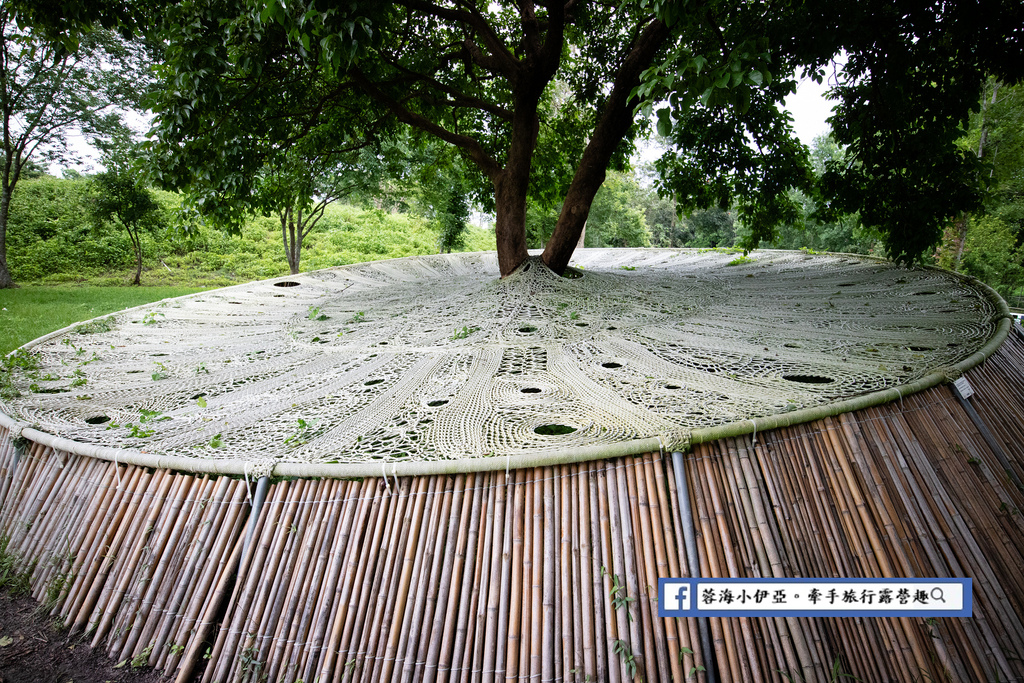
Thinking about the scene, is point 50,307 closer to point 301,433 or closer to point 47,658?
point 47,658

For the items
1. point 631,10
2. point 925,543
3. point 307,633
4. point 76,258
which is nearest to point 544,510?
point 307,633

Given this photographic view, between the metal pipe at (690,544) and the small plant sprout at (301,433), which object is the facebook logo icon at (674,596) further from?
the small plant sprout at (301,433)

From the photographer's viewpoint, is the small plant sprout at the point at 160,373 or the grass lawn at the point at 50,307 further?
the grass lawn at the point at 50,307

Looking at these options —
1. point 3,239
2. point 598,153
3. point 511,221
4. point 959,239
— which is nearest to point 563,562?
point 511,221

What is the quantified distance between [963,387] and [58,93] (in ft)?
34.4

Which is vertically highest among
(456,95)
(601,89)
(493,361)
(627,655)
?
(601,89)

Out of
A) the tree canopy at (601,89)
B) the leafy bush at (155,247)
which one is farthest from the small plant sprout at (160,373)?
the leafy bush at (155,247)

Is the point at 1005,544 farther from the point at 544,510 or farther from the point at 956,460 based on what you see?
the point at 544,510

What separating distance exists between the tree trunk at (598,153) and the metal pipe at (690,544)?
251 centimetres

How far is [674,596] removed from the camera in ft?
4.18

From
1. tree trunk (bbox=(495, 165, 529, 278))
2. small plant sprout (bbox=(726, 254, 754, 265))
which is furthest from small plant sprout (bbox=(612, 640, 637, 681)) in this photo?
small plant sprout (bbox=(726, 254, 754, 265))

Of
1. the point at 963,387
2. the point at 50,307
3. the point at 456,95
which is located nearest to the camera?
the point at 963,387

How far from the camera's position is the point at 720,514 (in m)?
1.39

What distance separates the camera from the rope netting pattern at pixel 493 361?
1736 millimetres
